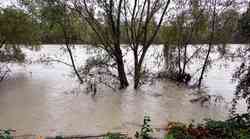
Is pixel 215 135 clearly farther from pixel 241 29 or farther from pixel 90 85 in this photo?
pixel 90 85

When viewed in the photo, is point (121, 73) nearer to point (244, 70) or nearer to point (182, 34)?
point (182, 34)

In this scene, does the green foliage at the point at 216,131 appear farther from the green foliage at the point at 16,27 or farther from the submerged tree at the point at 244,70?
the green foliage at the point at 16,27

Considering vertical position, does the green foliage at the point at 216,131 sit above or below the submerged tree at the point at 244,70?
below

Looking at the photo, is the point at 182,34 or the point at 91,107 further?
the point at 182,34

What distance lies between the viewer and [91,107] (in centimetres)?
730

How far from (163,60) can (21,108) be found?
22.3ft

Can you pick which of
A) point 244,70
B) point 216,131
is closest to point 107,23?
point 244,70

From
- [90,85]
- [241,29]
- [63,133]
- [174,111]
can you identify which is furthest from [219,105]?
[63,133]

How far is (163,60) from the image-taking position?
38.4 ft

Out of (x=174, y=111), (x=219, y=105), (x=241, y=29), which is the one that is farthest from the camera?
(x=219, y=105)

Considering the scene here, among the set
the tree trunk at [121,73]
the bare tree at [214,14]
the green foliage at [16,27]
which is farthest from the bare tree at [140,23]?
the green foliage at [16,27]

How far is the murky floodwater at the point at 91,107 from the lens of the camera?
567cm

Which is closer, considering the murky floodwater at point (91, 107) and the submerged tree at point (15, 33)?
the murky floodwater at point (91, 107)

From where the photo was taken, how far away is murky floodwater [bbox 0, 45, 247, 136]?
5.67 m
